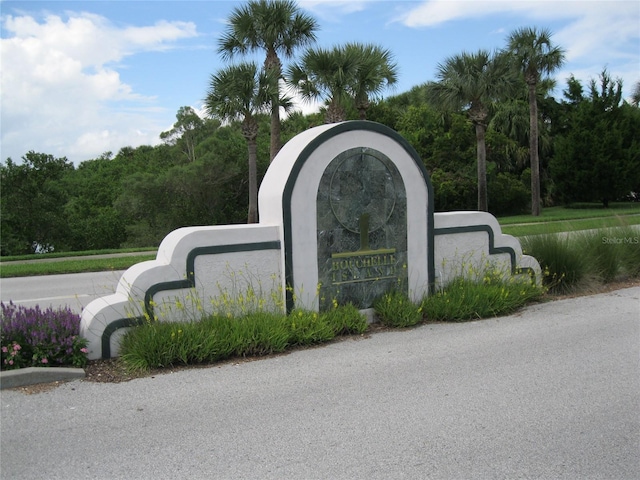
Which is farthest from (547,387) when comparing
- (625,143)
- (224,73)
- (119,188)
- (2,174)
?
(625,143)

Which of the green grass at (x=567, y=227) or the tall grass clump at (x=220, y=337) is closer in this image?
the tall grass clump at (x=220, y=337)

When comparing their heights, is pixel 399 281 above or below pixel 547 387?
above

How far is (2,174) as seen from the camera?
23078 mm

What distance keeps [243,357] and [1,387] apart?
224 cm

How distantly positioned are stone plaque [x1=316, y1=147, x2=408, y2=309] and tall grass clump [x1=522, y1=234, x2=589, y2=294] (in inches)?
121

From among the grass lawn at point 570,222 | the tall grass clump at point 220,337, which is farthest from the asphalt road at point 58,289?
the grass lawn at point 570,222

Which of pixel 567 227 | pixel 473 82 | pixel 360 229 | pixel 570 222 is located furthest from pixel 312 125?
pixel 360 229

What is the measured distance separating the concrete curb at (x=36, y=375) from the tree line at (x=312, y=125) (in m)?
18.3

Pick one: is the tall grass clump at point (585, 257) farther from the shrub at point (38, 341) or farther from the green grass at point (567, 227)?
the shrub at point (38, 341)

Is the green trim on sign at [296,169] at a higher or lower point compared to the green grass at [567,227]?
higher

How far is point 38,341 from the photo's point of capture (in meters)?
5.61

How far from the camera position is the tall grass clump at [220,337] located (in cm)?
586

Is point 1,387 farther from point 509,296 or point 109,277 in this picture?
point 109,277

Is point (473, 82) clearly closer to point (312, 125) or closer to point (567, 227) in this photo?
point (312, 125)
